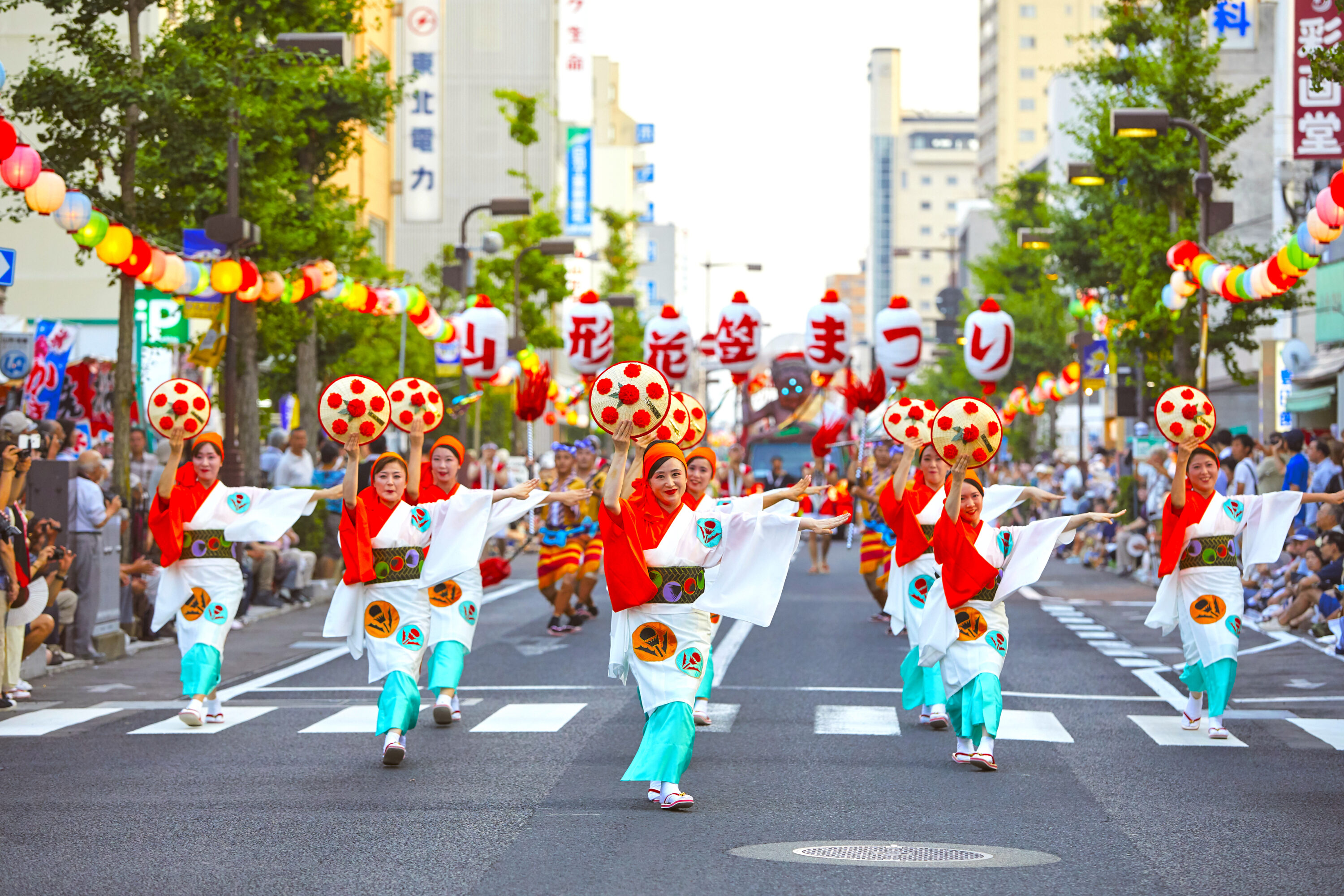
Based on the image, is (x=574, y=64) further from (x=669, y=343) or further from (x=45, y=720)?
(x=45, y=720)

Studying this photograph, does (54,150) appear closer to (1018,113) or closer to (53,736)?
(53,736)

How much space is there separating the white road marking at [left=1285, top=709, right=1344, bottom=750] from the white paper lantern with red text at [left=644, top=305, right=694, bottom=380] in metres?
14.5

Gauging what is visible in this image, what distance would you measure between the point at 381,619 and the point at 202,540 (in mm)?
1747

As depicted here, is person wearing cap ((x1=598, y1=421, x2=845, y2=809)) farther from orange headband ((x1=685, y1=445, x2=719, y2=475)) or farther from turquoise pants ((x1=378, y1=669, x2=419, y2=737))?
orange headband ((x1=685, y1=445, x2=719, y2=475))

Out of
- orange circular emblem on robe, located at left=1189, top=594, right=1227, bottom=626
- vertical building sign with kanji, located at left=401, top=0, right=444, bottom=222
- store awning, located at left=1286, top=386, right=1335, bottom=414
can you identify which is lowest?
orange circular emblem on robe, located at left=1189, top=594, right=1227, bottom=626

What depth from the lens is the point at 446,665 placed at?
→ 1078cm

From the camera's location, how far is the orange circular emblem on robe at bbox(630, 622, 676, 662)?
26.3 ft

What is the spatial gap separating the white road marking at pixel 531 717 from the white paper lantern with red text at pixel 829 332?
1386 centimetres

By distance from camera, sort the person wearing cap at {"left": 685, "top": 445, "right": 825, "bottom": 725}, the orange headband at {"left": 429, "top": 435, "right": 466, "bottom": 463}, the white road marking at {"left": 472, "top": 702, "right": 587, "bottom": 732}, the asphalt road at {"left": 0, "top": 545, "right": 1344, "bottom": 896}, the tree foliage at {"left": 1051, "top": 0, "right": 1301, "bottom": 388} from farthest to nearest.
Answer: the tree foliage at {"left": 1051, "top": 0, "right": 1301, "bottom": 388}
the orange headband at {"left": 429, "top": 435, "right": 466, "bottom": 463}
the white road marking at {"left": 472, "top": 702, "right": 587, "bottom": 732}
the person wearing cap at {"left": 685, "top": 445, "right": 825, "bottom": 725}
the asphalt road at {"left": 0, "top": 545, "right": 1344, "bottom": 896}

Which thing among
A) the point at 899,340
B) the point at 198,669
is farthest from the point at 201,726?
the point at 899,340

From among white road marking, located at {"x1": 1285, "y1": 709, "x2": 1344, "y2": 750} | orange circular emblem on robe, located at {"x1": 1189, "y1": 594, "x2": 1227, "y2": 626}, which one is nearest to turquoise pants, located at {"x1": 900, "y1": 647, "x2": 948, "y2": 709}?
orange circular emblem on robe, located at {"x1": 1189, "y1": 594, "x2": 1227, "y2": 626}

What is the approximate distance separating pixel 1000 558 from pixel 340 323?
19.9 m

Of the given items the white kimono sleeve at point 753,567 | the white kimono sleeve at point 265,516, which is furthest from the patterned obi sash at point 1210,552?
the white kimono sleeve at point 265,516

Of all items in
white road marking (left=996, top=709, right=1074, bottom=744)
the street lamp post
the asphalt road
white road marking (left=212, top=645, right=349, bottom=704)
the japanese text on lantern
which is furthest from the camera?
the japanese text on lantern
